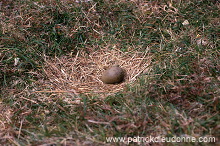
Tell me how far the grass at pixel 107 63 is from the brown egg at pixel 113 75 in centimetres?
22

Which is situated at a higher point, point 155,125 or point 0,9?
point 0,9

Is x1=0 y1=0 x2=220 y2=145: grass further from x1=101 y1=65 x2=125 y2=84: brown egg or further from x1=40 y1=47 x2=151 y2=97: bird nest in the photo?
x1=101 y1=65 x2=125 y2=84: brown egg

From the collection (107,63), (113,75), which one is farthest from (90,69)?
(113,75)

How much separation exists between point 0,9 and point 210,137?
3.80m

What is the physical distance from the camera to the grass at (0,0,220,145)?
2.71 meters

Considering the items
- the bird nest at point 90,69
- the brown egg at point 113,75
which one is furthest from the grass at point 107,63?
the brown egg at point 113,75

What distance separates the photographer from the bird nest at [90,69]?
11.7 feet

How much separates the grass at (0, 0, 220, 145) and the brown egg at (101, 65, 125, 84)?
0.22 metres

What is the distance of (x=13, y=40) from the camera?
3.94 meters

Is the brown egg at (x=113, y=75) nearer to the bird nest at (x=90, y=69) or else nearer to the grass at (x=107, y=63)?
the bird nest at (x=90, y=69)

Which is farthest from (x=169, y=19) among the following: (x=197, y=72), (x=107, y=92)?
(x=107, y=92)

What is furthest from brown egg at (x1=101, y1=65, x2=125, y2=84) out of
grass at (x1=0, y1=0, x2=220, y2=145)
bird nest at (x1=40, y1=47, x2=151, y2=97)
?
grass at (x1=0, y1=0, x2=220, y2=145)

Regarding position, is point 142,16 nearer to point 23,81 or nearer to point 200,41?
point 200,41

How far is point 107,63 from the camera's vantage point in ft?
13.1
